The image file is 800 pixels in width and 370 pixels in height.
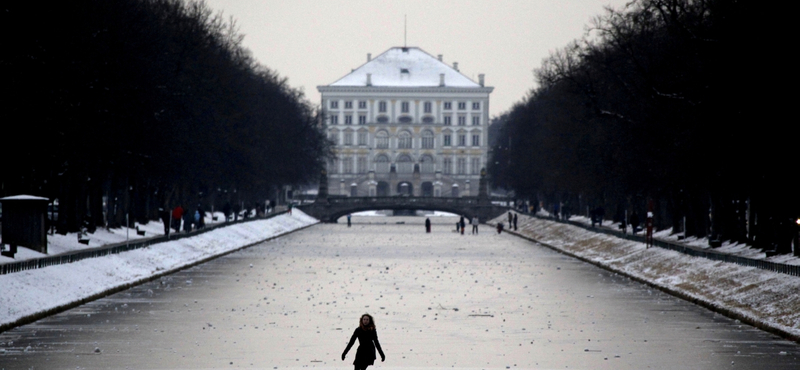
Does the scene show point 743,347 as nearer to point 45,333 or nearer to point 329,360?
point 329,360

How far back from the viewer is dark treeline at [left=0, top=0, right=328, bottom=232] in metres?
43.8

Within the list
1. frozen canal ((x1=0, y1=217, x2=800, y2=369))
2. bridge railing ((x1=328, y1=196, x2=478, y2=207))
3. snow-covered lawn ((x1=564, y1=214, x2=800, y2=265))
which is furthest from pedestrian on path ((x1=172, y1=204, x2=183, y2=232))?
bridge railing ((x1=328, y1=196, x2=478, y2=207))

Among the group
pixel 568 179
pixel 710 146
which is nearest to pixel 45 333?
pixel 710 146

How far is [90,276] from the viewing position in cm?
3916

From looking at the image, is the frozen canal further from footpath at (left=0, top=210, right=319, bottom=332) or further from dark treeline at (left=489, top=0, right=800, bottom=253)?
dark treeline at (left=489, top=0, right=800, bottom=253)

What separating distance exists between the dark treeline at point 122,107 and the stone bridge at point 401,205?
48.1m

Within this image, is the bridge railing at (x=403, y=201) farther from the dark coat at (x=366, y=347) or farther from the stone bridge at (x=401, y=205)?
the dark coat at (x=366, y=347)

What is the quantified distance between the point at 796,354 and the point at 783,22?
1280 centimetres

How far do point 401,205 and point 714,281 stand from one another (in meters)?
111

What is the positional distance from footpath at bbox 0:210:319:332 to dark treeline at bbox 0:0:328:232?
4.27 m

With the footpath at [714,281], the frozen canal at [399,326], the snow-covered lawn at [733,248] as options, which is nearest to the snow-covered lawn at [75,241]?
the frozen canal at [399,326]

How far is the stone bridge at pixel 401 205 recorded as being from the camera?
483 ft

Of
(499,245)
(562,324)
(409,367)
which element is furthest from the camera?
(499,245)

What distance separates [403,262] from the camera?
200 feet
